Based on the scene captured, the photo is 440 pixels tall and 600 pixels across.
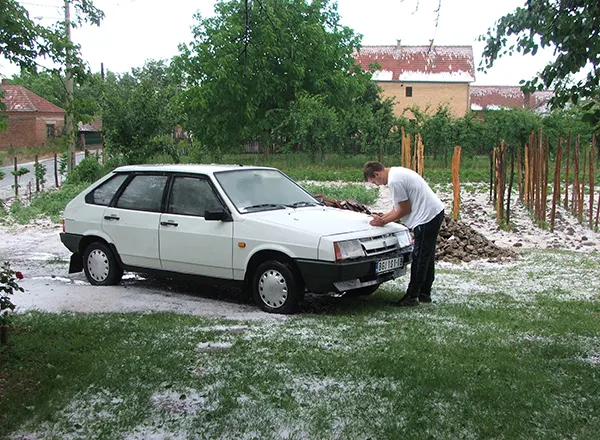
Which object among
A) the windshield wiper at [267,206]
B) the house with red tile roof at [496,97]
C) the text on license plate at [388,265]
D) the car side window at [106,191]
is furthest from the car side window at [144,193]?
the house with red tile roof at [496,97]

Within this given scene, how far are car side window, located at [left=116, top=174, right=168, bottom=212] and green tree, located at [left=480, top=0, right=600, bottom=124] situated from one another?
4156 millimetres

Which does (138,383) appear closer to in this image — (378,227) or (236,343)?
(236,343)

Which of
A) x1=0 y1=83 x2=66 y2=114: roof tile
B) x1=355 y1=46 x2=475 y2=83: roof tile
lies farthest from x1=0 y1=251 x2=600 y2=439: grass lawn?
x1=0 y1=83 x2=66 y2=114: roof tile

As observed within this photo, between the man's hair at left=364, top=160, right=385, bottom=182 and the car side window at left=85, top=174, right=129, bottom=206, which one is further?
the car side window at left=85, top=174, right=129, bottom=206

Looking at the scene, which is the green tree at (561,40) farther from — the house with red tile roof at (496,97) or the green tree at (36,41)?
the house with red tile roof at (496,97)

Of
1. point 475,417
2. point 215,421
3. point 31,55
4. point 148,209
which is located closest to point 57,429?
point 215,421

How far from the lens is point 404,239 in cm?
764

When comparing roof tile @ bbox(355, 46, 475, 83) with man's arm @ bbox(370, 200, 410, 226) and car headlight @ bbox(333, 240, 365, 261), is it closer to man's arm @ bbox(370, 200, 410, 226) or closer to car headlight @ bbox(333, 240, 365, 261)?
man's arm @ bbox(370, 200, 410, 226)

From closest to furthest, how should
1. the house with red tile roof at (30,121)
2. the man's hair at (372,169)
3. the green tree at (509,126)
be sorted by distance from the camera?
the man's hair at (372,169) < the green tree at (509,126) < the house with red tile roof at (30,121)

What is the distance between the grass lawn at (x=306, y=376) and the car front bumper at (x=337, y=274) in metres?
0.34

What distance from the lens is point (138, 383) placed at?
4684 mm

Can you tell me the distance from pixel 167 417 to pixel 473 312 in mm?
3944

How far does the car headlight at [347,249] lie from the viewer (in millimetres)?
6746

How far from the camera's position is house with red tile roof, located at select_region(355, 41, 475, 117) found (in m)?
61.6
